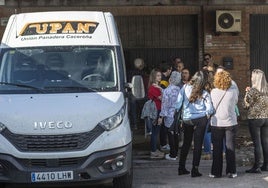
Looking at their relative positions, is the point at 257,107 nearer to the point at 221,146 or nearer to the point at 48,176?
the point at 221,146

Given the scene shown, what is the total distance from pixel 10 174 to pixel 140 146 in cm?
493

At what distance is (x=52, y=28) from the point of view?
8.25m

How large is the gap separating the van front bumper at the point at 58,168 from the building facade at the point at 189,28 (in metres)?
7.50

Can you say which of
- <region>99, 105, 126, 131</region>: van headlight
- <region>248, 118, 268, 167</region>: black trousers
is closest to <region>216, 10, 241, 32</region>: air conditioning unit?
<region>248, 118, 268, 167</region>: black trousers

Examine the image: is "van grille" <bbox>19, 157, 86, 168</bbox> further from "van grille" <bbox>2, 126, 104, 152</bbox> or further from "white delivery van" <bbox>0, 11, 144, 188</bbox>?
"van grille" <bbox>2, 126, 104, 152</bbox>

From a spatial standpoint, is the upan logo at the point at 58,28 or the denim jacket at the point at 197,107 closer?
the upan logo at the point at 58,28

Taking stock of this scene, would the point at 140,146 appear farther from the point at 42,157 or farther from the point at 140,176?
the point at 42,157

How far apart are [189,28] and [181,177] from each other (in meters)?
6.93

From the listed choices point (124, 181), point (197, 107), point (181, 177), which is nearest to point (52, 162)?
point (124, 181)

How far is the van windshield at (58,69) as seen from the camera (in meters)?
7.63

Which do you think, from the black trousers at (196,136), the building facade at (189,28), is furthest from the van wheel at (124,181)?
the building facade at (189,28)

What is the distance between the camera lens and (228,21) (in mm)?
14297

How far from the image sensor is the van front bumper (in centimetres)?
704

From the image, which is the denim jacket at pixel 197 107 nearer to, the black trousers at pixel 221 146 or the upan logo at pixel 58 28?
the black trousers at pixel 221 146
